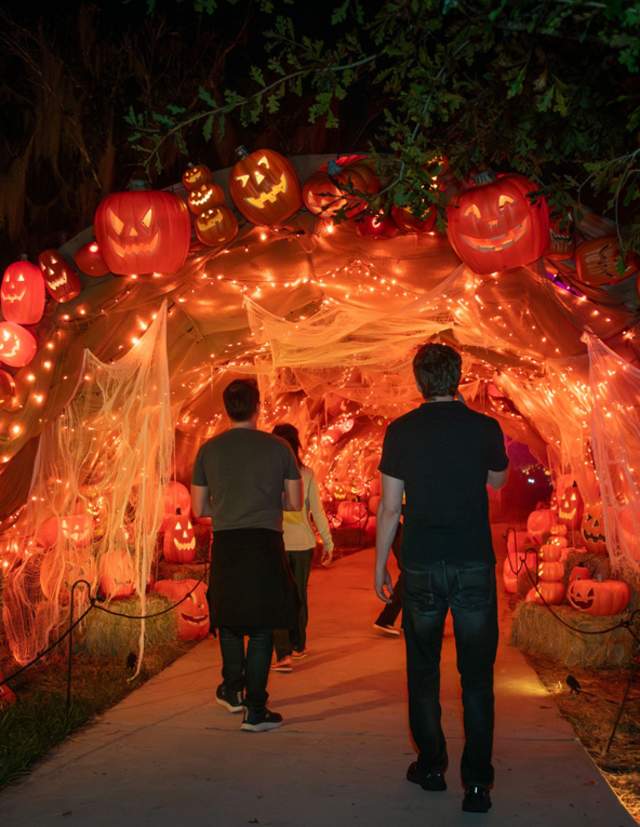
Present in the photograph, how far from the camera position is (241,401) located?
541cm

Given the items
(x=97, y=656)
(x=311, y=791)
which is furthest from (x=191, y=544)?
(x=311, y=791)

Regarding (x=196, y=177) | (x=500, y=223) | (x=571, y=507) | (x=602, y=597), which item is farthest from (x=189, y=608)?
(x=571, y=507)

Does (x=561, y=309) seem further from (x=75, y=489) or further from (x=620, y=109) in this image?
(x=75, y=489)

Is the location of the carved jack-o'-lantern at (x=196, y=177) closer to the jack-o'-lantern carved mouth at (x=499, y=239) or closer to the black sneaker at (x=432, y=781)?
the jack-o'-lantern carved mouth at (x=499, y=239)

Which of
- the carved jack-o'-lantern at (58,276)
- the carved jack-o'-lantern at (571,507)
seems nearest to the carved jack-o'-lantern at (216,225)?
the carved jack-o'-lantern at (58,276)

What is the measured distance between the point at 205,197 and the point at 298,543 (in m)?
2.62

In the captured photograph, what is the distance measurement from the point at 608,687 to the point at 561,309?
276cm

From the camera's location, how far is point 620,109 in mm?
4070

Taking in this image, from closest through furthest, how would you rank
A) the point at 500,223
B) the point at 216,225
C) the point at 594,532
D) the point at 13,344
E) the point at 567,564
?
the point at 500,223 < the point at 216,225 < the point at 13,344 < the point at 567,564 < the point at 594,532

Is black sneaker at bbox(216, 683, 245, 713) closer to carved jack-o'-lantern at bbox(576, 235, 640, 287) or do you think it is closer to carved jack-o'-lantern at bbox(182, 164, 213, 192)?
carved jack-o'-lantern at bbox(182, 164, 213, 192)

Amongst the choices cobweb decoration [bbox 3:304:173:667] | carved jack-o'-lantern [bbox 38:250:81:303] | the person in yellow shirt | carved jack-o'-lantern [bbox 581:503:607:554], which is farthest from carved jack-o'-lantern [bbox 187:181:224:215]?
carved jack-o'-lantern [bbox 581:503:607:554]

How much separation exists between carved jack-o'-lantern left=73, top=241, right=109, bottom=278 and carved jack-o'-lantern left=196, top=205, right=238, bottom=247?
728mm

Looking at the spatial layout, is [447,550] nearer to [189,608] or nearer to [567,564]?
[189,608]

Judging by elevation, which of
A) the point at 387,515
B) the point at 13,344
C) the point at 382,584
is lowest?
the point at 382,584
